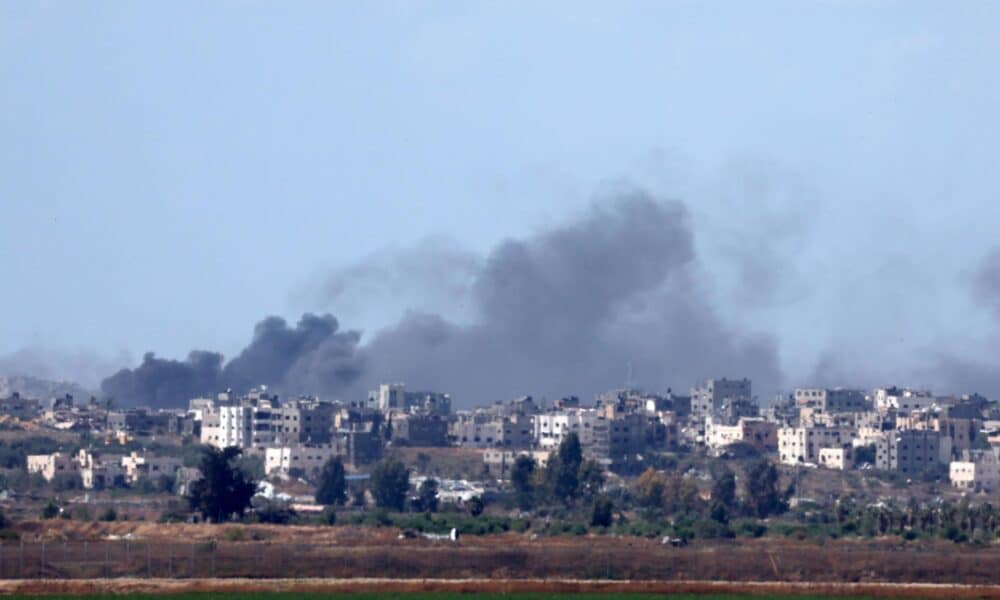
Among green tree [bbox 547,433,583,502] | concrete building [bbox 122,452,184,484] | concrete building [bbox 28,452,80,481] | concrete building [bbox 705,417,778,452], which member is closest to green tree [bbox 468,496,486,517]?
green tree [bbox 547,433,583,502]

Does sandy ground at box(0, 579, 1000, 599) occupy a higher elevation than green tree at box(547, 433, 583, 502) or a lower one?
lower

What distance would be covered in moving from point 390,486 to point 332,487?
3007 millimetres

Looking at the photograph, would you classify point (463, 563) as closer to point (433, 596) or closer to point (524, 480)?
point (433, 596)

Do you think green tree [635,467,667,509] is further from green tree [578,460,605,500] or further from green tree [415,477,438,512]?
green tree [415,477,438,512]

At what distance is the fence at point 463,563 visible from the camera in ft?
199

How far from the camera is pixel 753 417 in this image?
166 meters

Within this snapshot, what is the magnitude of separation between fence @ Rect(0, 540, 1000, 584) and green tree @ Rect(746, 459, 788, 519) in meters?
40.3

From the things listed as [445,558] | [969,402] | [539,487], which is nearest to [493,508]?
[539,487]

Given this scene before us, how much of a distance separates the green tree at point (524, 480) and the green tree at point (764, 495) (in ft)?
36.7

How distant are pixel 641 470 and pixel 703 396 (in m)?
41.6

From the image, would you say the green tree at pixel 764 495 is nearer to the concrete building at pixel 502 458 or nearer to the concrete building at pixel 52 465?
the concrete building at pixel 502 458

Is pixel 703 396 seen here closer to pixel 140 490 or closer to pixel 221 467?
pixel 140 490

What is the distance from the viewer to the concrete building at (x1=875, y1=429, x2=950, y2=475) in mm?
139500

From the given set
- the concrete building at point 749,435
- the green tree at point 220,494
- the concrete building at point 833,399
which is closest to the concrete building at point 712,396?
the concrete building at point 833,399
